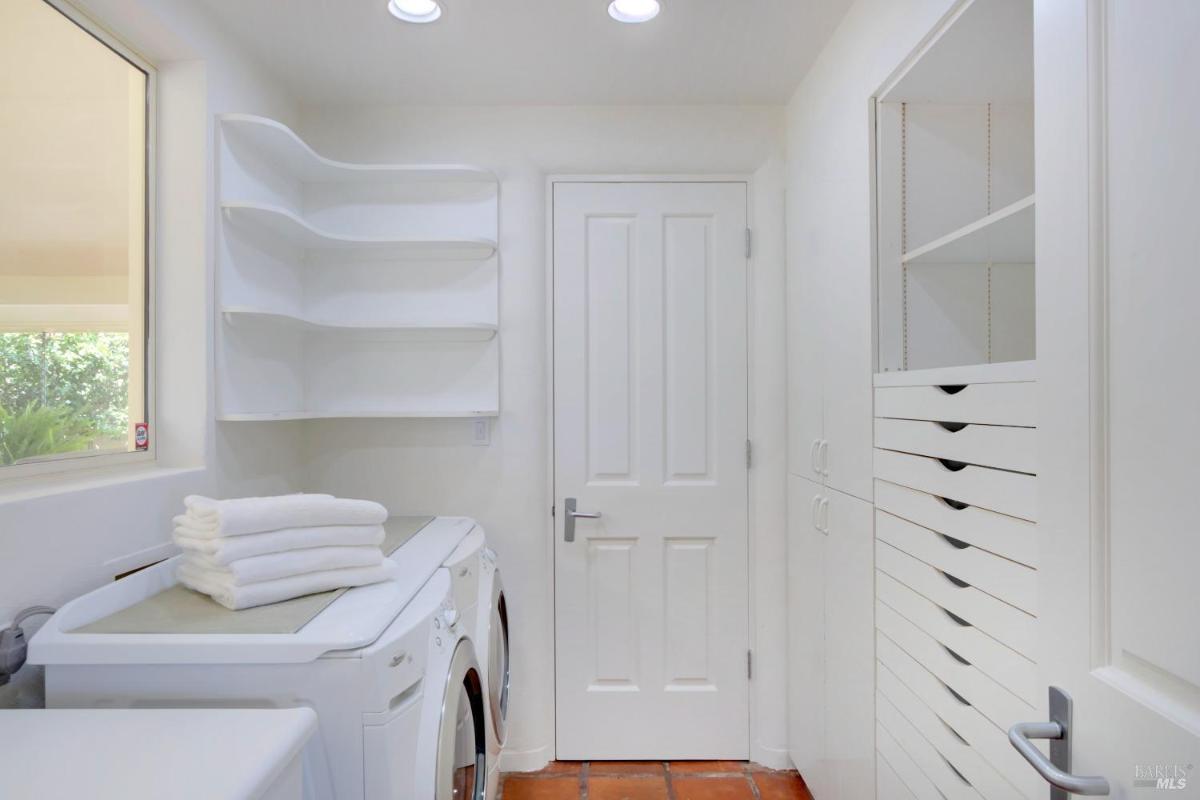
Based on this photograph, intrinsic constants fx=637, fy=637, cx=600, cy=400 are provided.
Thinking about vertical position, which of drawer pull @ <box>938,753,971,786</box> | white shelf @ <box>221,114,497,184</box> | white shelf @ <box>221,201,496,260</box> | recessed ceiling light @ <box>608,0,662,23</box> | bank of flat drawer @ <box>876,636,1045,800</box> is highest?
recessed ceiling light @ <box>608,0,662,23</box>

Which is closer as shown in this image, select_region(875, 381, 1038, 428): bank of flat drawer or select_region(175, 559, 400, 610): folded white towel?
select_region(875, 381, 1038, 428): bank of flat drawer

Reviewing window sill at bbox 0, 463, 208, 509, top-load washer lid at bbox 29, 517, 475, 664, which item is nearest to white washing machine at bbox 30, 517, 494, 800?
top-load washer lid at bbox 29, 517, 475, 664

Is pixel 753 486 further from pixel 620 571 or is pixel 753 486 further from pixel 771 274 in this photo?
pixel 771 274

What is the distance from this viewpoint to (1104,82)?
2.24 ft

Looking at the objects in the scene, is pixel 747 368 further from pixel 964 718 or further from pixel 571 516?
pixel 964 718

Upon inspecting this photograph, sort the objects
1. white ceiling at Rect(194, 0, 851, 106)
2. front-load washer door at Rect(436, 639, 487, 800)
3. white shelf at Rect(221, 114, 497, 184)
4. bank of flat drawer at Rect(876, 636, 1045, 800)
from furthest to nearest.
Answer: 1. white shelf at Rect(221, 114, 497, 184)
2. white ceiling at Rect(194, 0, 851, 106)
3. front-load washer door at Rect(436, 639, 487, 800)
4. bank of flat drawer at Rect(876, 636, 1045, 800)

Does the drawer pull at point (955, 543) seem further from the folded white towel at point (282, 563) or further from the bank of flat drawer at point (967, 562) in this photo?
the folded white towel at point (282, 563)

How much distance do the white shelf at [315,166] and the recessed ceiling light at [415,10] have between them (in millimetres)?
456

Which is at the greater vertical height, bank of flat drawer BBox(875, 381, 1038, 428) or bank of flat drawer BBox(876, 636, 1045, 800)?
bank of flat drawer BBox(875, 381, 1038, 428)

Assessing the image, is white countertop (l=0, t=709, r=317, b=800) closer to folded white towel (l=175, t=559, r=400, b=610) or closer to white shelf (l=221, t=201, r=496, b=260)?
folded white towel (l=175, t=559, r=400, b=610)

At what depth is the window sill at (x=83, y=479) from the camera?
1.22 meters

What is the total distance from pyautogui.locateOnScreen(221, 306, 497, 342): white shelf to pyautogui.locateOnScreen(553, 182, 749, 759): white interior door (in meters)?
0.30

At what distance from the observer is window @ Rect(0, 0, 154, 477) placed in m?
1.25

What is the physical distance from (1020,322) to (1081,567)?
90cm
